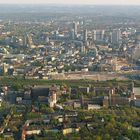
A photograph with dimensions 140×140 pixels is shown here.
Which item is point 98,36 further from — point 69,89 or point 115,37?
point 69,89

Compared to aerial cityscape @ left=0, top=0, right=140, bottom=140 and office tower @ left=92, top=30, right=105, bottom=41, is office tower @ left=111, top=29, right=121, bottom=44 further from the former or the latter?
office tower @ left=92, top=30, right=105, bottom=41

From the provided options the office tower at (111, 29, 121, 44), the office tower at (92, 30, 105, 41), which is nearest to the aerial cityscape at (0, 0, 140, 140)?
the office tower at (111, 29, 121, 44)

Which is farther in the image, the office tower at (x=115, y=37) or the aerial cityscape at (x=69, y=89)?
the office tower at (x=115, y=37)

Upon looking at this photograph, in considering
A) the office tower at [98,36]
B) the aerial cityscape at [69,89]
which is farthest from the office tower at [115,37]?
the office tower at [98,36]

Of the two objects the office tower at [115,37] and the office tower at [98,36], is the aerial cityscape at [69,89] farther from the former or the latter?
the office tower at [98,36]

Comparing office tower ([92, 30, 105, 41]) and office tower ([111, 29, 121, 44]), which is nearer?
office tower ([111, 29, 121, 44])

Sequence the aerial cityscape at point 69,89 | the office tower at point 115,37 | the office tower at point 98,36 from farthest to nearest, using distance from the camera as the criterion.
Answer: the office tower at point 98,36 → the office tower at point 115,37 → the aerial cityscape at point 69,89

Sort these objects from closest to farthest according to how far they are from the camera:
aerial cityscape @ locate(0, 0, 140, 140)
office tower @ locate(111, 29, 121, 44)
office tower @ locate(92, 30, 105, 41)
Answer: aerial cityscape @ locate(0, 0, 140, 140) → office tower @ locate(111, 29, 121, 44) → office tower @ locate(92, 30, 105, 41)

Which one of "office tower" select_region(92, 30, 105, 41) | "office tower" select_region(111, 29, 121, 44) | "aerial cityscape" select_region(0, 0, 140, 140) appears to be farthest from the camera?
"office tower" select_region(92, 30, 105, 41)

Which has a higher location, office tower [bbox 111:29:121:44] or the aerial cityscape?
the aerial cityscape

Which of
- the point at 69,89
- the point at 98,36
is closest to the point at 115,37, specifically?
the point at 98,36
